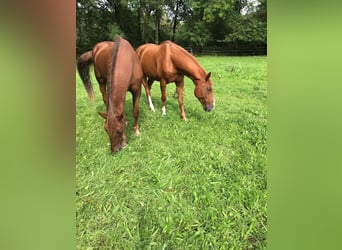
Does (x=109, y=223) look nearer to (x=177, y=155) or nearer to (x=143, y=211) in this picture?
(x=143, y=211)

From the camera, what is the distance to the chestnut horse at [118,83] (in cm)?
181

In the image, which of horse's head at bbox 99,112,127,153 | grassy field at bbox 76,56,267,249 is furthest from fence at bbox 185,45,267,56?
horse's head at bbox 99,112,127,153

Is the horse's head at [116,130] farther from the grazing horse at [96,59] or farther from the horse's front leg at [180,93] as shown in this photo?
the horse's front leg at [180,93]

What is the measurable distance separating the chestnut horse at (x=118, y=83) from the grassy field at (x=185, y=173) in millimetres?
57

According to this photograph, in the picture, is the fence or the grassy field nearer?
the grassy field

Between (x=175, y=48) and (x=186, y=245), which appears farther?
(x=175, y=48)

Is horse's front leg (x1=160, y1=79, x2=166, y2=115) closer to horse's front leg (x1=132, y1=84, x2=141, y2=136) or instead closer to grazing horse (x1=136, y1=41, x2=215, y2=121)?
grazing horse (x1=136, y1=41, x2=215, y2=121)

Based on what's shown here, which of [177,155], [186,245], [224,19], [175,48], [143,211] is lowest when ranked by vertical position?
[186,245]

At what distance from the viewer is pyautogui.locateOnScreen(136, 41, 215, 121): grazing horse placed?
72.7 inches

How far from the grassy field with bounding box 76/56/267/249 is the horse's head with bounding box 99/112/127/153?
0.14 ft

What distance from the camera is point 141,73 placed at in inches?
74.8
